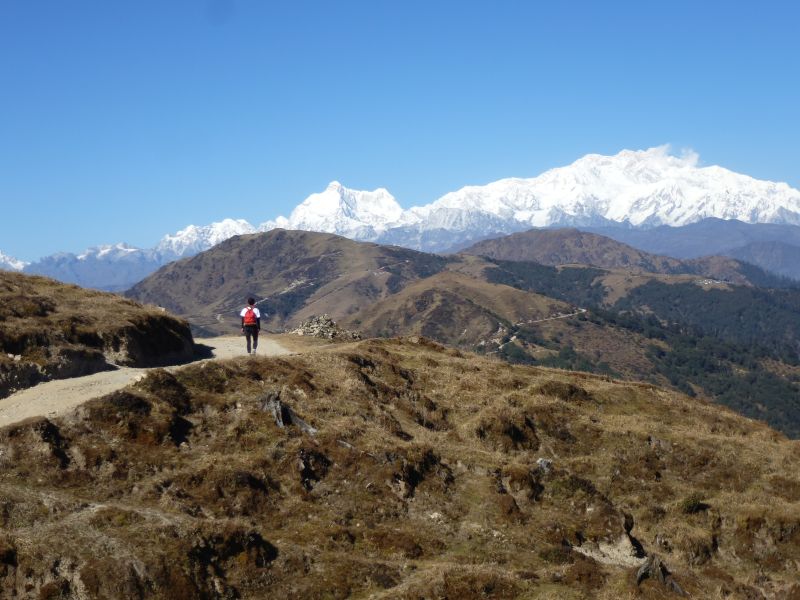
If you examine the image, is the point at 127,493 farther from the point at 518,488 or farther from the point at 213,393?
the point at 518,488

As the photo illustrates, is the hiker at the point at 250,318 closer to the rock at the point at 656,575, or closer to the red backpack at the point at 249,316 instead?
the red backpack at the point at 249,316

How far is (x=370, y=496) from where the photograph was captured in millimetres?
31125

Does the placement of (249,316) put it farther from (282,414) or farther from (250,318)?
(282,414)

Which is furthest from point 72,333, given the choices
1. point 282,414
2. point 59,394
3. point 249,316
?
point 282,414

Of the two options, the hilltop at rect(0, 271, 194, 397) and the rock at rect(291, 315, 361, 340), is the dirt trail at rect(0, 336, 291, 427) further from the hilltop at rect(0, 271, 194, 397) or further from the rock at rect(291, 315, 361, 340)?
the rock at rect(291, 315, 361, 340)

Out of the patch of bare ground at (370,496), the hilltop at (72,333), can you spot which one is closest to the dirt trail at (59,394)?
the hilltop at (72,333)

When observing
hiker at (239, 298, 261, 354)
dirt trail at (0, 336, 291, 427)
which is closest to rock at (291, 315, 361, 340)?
hiker at (239, 298, 261, 354)

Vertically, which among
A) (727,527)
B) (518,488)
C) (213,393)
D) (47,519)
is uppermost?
(213,393)

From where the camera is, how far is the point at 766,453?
149ft

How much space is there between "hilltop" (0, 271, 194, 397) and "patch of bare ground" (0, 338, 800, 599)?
6.20 m

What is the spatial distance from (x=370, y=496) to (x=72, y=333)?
2173 cm

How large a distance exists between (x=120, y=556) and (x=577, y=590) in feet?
51.2

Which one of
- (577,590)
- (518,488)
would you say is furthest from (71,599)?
(518,488)

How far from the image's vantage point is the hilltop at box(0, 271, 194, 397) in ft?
122
